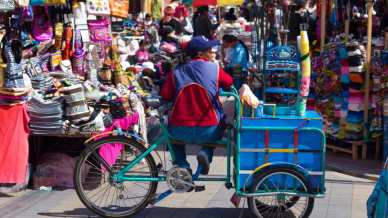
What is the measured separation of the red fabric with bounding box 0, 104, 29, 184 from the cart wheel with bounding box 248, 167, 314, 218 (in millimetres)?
2513

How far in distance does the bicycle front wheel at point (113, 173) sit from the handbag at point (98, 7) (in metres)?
3.36

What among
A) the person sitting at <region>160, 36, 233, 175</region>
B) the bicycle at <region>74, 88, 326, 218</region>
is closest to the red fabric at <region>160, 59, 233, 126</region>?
the person sitting at <region>160, 36, 233, 175</region>

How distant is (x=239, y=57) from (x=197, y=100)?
6870 mm

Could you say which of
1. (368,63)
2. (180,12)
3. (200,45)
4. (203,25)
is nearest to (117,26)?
(203,25)

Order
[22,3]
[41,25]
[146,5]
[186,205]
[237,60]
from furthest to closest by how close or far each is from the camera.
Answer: [146,5] < [237,60] < [41,25] < [22,3] < [186,205]

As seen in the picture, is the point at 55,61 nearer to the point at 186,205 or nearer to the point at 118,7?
the point at 118,7

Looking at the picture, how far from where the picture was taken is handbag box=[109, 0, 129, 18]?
9.49 m

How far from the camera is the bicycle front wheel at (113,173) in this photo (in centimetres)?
585

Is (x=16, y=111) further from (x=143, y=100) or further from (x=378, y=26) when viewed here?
(x=378, y=26)

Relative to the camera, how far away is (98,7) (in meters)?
9.12

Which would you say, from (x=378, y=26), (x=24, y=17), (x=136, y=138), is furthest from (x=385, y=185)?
(x=378, y=26)

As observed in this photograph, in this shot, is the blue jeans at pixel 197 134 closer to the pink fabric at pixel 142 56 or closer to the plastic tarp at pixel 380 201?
the plastic tarp at pixel 380 201

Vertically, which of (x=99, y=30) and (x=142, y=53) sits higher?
(x=99, y=30)

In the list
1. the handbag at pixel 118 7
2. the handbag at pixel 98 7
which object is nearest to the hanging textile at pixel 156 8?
the handbag at pixel 118 7
